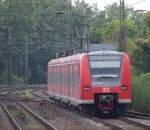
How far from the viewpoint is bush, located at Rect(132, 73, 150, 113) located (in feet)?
99.1

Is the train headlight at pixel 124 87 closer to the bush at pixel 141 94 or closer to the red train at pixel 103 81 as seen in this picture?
the red train at pixel 103 81

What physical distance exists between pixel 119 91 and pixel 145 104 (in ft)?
9.51

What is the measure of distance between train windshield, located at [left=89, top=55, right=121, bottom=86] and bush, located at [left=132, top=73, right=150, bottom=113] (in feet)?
8.45

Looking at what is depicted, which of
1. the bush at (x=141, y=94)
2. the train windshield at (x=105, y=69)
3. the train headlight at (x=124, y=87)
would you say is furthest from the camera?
the bush at (x=141, y=94)

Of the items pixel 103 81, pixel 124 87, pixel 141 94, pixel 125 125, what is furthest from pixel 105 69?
pixel 125 125

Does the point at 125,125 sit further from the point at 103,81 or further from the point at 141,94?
the point at 141,94

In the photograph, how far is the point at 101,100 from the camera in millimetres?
27781

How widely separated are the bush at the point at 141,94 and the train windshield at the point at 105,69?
2.58 metres

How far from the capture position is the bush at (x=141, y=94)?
3022 centimetres

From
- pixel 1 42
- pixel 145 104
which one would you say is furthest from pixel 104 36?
pixel 145 104

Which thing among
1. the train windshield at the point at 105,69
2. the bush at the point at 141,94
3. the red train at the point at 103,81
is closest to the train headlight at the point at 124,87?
the red train at the point at 103,81

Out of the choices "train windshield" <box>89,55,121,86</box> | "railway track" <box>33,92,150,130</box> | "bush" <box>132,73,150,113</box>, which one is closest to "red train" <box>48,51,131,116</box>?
"train windshield" <box>89,55,121,86</box>

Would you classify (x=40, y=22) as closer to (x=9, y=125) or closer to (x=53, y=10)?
(x=53, y=10)

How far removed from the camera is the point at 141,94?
3112 cm
